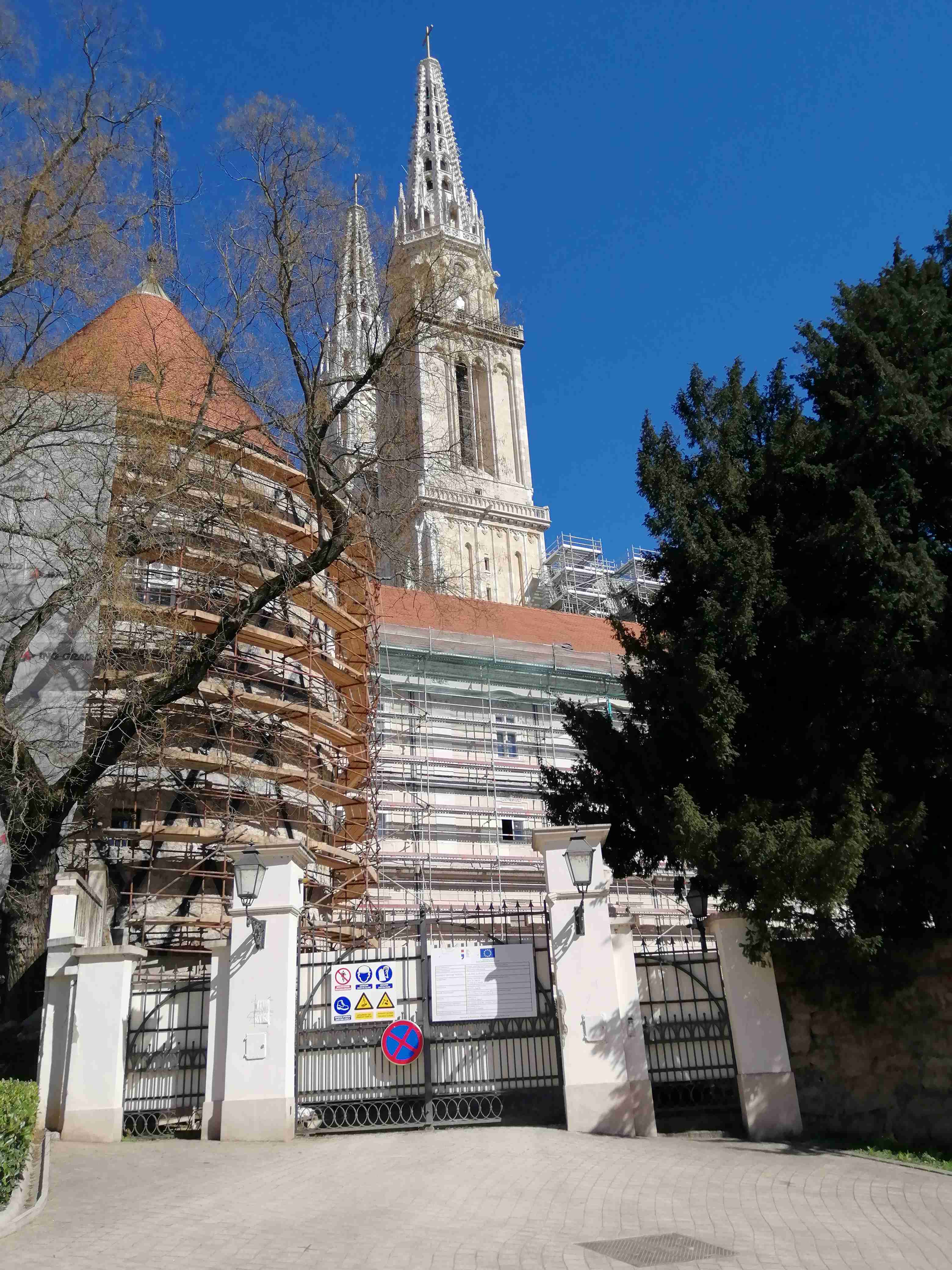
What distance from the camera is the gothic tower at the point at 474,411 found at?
50031mm

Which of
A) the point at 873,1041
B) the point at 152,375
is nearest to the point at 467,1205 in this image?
the point at 873,1041

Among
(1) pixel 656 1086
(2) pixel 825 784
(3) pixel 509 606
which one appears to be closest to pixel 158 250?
(2) pixel 825 784

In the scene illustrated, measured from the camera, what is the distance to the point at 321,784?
61.1ft

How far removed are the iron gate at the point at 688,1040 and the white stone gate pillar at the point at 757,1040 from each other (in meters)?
0.20

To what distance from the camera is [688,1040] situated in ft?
37.7

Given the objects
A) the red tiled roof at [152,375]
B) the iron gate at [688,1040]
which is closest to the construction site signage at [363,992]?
the iron gate at [688,1040]

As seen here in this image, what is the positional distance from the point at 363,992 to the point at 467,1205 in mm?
3615

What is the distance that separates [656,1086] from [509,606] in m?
27.7

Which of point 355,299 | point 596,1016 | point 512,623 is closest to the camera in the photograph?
point 596,1016

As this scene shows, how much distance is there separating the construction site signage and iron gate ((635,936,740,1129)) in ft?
8.96

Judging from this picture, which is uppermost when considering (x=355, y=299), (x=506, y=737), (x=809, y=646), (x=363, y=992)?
(x=355, y=299)

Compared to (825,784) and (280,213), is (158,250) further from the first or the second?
(825,784)

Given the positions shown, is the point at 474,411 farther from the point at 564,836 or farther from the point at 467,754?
the point at 564,836

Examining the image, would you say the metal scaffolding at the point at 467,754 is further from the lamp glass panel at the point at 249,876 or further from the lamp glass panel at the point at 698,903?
the lamp glass panel at the point at 249,876
